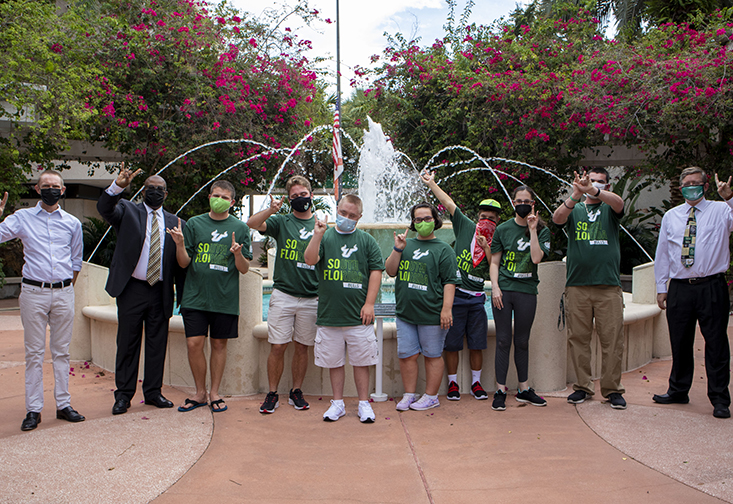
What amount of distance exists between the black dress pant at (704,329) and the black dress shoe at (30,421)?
16.6 ft

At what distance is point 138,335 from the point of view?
15.5ft

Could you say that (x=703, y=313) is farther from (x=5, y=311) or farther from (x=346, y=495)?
(x=5, y=311)

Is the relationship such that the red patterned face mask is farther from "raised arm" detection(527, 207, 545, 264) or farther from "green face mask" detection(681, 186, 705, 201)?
"green face mask" detection(681, 186, 705, 201)

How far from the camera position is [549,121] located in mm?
13094

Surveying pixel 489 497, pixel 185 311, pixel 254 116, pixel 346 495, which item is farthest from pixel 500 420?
pixel 254 116

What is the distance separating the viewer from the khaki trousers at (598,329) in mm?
4844

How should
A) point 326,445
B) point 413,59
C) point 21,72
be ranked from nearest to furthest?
point 326,445
point 21,72
point 413,59

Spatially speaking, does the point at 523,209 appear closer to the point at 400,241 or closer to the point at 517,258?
the point at 517,258

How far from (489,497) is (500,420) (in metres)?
1.39

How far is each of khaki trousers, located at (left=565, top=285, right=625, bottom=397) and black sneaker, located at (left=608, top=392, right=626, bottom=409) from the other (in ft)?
0.11

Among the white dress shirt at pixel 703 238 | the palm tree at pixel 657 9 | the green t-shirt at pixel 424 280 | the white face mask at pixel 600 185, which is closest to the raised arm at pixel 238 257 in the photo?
the green t-shirt at pixel 424 280

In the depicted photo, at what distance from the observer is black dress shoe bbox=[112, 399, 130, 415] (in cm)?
454

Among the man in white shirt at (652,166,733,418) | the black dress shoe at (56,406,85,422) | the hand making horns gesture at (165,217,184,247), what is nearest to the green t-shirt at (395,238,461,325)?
the hand making horns gesture at (165,217,184,247)

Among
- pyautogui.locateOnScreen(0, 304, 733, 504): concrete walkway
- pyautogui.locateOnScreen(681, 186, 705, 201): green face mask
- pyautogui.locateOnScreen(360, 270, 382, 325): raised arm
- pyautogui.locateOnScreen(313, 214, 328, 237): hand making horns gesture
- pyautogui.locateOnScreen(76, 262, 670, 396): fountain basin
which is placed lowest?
pyautogui.locateOnScreen(0, 304, 733, 504): concrete walkway
